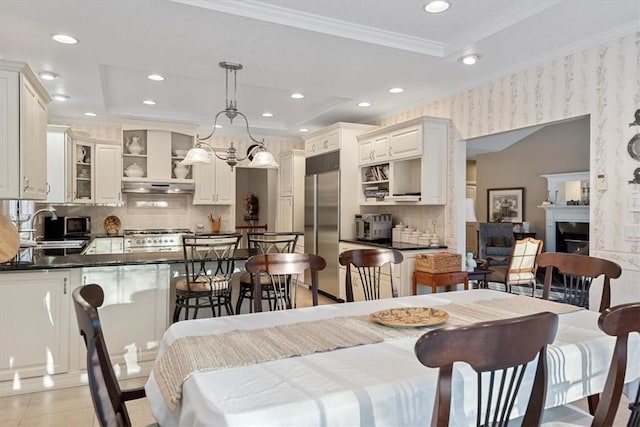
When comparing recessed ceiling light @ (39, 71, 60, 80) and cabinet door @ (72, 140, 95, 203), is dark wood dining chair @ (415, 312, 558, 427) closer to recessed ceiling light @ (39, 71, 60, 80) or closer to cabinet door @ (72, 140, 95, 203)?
recessed ceiling light @ (39, 71, 60, 80)

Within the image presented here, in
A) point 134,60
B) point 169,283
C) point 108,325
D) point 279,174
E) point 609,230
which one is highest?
point 134,60

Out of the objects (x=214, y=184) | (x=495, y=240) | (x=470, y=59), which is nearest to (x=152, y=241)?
(x=214, y=184)

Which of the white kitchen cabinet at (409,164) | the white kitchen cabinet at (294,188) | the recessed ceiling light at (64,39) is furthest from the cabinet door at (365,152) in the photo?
the recessed ceiling light at (64,39)

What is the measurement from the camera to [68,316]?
2979 millimetres

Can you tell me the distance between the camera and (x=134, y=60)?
11.8 feet

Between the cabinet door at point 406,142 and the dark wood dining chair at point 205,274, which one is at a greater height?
the cabinet door at point 406,142

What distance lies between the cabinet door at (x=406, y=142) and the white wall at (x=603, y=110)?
98 centimetres

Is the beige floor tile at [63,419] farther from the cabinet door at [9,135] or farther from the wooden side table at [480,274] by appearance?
the wooden side table at [480,274]

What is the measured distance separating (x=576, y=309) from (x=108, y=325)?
119 inches

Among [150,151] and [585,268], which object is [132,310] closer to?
[585,268]

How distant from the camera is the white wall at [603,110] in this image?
296 cm

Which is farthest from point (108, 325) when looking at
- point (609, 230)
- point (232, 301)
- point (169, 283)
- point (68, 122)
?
point (68, 122)

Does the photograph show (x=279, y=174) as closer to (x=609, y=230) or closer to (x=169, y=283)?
(x=169, y=283)

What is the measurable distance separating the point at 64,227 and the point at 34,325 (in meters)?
3.37
